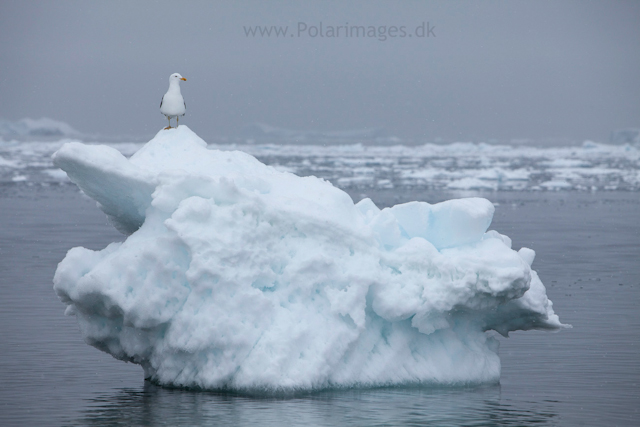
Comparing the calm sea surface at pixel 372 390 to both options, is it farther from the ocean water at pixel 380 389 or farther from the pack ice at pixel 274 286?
the pack ice at pixel 274 286

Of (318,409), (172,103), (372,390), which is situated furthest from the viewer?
(172,103)

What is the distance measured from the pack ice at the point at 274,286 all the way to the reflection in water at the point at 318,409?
8.1 inches

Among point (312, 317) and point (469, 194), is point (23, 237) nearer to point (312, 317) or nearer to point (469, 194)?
point (312, 317)

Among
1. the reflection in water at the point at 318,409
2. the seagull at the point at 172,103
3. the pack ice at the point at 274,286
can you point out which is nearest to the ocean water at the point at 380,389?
the reflection in water at the point at 318,409

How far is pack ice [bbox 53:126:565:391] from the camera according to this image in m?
9.47

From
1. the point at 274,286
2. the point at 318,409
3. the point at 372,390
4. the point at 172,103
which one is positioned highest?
the point at 172,103

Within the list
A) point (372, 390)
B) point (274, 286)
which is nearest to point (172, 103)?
point (274, 286)

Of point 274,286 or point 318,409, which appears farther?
point 274,286

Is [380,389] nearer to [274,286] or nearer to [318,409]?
[318,409]

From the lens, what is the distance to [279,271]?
32.4ft

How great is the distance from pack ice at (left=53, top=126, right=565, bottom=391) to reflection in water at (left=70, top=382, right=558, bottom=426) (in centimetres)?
21

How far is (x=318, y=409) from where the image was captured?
894 cm

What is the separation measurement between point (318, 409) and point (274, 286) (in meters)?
1.46

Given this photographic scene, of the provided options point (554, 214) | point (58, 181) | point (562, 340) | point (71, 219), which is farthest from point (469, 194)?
point (562, 340)
